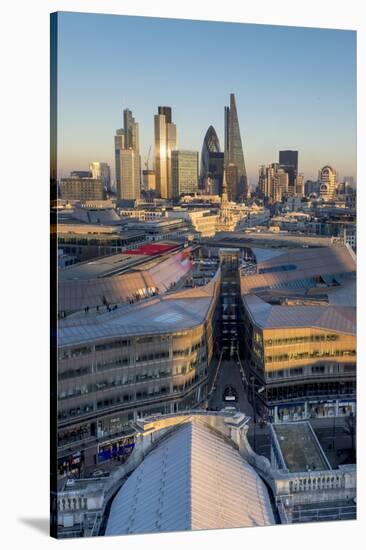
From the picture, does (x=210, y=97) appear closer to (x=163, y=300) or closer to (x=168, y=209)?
(x=168, y=209)

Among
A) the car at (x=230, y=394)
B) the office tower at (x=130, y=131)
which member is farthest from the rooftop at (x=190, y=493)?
the office tower at (x=130, y=131)

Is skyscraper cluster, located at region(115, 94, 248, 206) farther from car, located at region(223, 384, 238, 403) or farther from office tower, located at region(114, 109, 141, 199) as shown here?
car, located at region(223, 384, 238, 403)

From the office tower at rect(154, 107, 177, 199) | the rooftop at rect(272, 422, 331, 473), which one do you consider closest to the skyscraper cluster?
the office tower at rect(154, 107, 177, 199)

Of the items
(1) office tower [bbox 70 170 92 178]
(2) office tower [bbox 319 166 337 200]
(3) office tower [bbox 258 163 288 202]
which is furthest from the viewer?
(2) office tower [bbox 319 166 337 200]

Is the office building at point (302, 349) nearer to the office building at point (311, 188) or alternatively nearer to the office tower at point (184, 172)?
the office building at point (311, 188)

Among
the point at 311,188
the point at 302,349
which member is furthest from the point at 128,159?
the point at 302,349

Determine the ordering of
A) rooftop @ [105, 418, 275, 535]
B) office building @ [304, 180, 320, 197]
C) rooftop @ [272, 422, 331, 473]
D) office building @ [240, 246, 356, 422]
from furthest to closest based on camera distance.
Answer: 1. office building @ [304, 180, 320, 197]
2. office building @ [240, 246, 356, 422]
3. rooftop @ [272, 422, 331, 473]
4. rooftop @ [105, 418, 275, 535]
